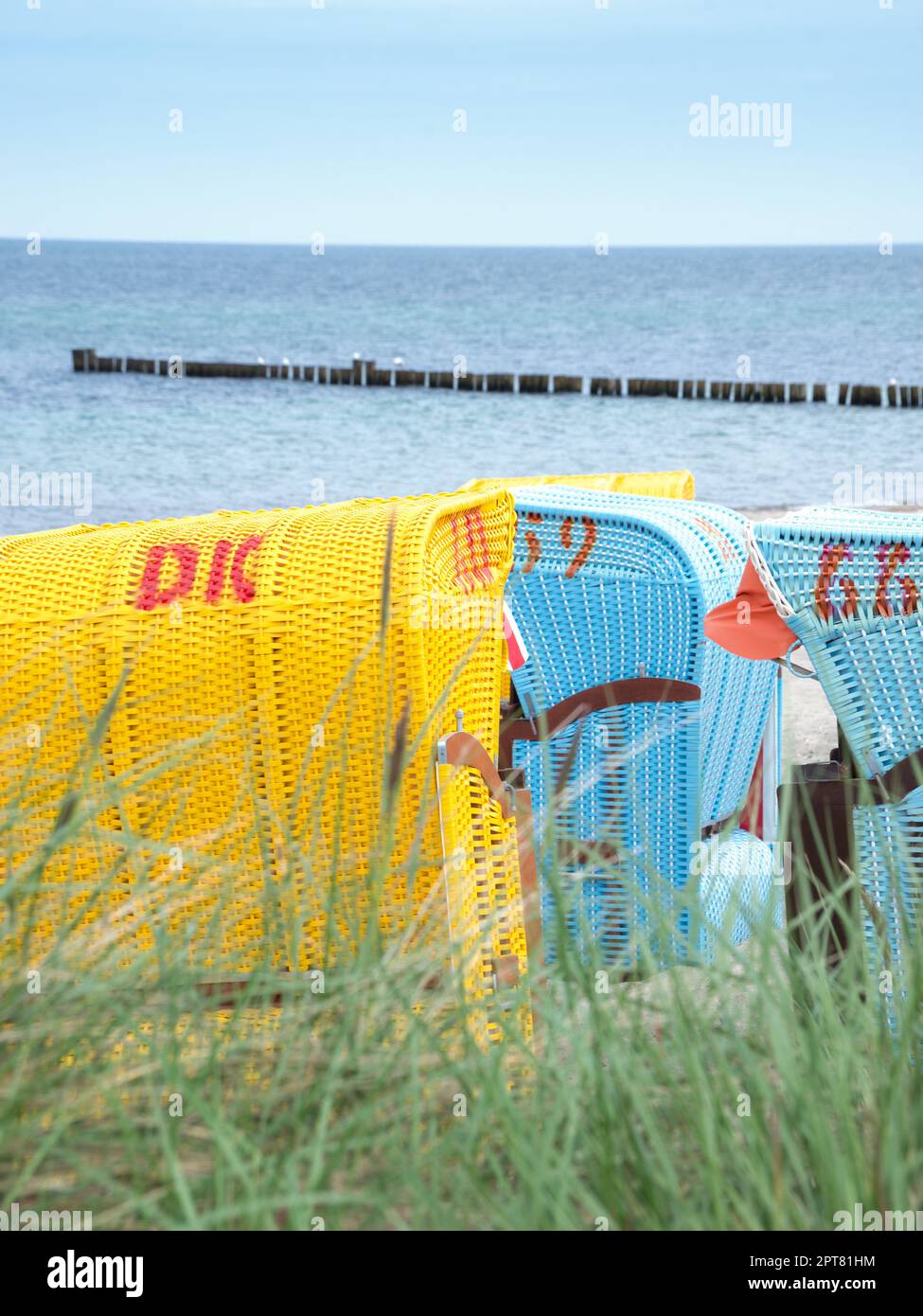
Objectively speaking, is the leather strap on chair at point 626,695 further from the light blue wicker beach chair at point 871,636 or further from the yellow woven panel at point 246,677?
the yellow woven panel at point 246,677

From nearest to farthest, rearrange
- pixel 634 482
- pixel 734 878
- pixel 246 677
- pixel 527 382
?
pixel 246 677, pixel 734 878, pixel 634 482, pixel 527 382

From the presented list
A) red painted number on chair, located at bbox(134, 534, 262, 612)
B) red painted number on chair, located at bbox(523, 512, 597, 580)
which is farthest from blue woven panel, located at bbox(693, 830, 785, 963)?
red painted number on chair, located at bbox(134, 534, 262, 612)

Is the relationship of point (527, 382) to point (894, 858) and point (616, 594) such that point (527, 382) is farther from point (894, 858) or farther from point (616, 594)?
point (894, 858)

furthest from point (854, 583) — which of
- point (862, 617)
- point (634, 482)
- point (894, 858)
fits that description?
point (634, 482)

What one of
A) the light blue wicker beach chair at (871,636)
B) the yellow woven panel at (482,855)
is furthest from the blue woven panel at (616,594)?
the yellow woven panel at (482,855)

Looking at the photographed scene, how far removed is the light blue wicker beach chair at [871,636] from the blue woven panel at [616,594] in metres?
0.70

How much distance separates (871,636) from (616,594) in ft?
2.99

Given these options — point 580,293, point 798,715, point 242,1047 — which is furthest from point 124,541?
point 580,293

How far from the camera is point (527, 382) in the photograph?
41906 millimetres

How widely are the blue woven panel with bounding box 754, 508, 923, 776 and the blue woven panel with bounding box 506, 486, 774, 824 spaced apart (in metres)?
0.70

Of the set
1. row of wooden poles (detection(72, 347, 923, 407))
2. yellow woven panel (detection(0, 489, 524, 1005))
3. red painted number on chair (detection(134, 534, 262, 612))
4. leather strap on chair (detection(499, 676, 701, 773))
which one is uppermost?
row of wooden poles (detection(72, 347, 923, 407))

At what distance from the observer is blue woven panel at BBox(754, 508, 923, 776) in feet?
8.80

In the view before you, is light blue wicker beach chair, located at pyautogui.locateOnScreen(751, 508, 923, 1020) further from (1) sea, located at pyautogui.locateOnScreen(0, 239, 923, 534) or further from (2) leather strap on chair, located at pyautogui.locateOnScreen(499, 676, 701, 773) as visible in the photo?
(1) sea, located at pyautogui.locateOnScreen(0, 239, 923, 534)
